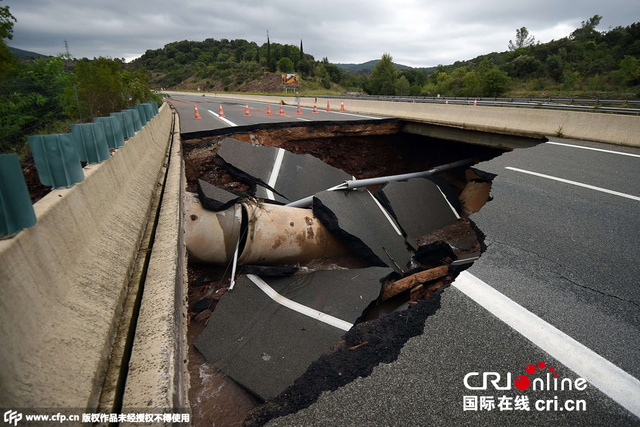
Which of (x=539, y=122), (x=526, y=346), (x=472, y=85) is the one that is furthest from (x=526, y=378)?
(x=472, y=85)

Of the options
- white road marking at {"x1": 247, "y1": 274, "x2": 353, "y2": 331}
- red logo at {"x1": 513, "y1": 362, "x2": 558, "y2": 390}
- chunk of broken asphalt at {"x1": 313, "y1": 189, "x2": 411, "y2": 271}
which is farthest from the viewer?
chunk of broken asphalt at {"x1": 313, "y1": 189, "x2": 411, "y2": 271}

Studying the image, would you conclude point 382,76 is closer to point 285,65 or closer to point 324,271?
point 285,65

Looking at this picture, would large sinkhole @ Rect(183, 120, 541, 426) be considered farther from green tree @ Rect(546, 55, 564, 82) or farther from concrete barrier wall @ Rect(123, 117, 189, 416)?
green tree @ Rect(546, 55, 564, 82)

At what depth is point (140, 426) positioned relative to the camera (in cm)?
155

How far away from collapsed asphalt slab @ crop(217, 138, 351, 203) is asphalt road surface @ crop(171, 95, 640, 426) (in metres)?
4.04

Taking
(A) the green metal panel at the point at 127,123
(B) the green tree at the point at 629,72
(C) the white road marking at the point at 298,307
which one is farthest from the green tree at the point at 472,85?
(A) the green metal panel at the point at 127,123

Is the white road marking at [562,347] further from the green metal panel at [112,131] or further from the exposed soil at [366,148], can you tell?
the exposed soil at [366,148]

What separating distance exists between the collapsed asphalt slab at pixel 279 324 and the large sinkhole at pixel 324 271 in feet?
0.09

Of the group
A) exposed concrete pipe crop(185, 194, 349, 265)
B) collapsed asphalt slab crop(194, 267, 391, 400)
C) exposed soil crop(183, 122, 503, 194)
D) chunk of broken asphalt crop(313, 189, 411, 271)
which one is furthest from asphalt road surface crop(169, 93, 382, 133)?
collapsed asphalt slab crop(194, 267, 391, 400)

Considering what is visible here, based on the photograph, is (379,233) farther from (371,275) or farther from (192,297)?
(192,297)

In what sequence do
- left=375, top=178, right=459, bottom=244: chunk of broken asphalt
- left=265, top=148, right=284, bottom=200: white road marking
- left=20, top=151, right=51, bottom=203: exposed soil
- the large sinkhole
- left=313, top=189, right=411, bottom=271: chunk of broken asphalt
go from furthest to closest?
left=375, top=178, right=459, bottom=244: chunk of broken asphalt < left=265, top=148, right=284, bottom=200: white road marking < left=313, top=189, right=411, bottom=271: chunk of broken asphalt < left=20, top=151, right=51, bottom=203: exposed soil < the large sinkhole

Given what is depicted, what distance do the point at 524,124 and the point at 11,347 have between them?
10859 mm

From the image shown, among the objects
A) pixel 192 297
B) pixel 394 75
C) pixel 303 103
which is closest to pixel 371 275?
pixel 192 297

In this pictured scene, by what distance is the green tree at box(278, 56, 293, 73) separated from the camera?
257 ft
